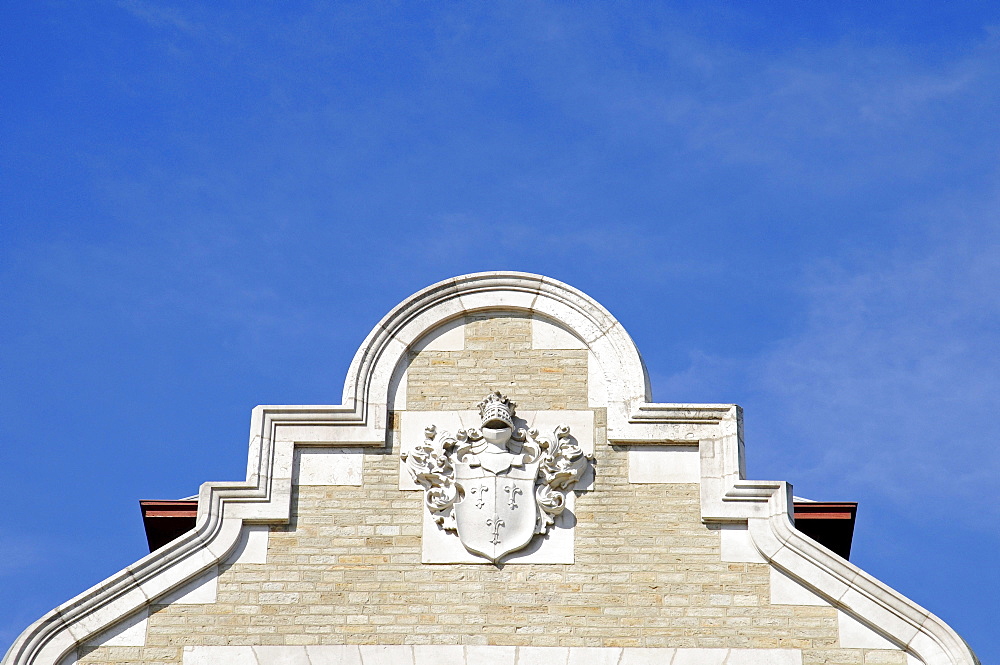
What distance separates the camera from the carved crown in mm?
19234

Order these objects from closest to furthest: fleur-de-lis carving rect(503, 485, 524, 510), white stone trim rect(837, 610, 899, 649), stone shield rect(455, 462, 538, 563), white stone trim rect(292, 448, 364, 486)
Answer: white stone trim rect(837, 610, 899, 649) → stone shield rect(455, 462, 538, 563) → fleur-de-lis carving rect(503, 485, 524, 510) → white stone trim rect(292, 448, 364, 486)

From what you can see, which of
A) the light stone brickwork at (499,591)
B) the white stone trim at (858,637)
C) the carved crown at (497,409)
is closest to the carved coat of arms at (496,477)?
the carved crown at (497,409)

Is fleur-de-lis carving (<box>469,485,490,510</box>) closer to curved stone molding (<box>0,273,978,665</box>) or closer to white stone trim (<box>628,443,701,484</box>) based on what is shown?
curved stone molding (<box>0,273,978,665</box>)

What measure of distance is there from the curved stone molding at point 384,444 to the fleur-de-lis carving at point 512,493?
1.02 meters

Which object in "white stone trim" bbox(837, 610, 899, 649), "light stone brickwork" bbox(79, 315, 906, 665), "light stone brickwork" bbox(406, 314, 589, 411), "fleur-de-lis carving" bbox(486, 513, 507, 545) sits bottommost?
"white stone trim" bbox(837, 610, 899, 649)

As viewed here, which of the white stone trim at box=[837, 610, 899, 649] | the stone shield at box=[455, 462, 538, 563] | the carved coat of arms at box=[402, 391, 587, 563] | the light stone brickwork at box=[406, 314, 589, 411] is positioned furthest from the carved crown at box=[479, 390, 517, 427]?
the white stone trim at box=[837, 610, 899, 649]

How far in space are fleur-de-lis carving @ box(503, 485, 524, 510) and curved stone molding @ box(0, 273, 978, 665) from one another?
102cm

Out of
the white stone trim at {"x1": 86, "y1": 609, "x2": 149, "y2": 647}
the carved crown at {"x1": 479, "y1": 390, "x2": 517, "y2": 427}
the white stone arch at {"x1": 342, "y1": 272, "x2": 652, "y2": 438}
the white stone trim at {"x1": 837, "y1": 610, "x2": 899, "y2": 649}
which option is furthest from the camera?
the white stone arch at {"x1": 342, "y1": 272, "x2": 652, "y2": 438}

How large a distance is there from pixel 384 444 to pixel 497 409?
3.82 feet

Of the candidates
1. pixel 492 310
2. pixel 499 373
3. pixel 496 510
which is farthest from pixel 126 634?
pixel 492 310

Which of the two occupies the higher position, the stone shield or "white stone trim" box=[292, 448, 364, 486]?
"white stone trim" box=[292, 448, 364, 486]

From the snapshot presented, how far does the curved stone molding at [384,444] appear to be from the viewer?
61.0 feet

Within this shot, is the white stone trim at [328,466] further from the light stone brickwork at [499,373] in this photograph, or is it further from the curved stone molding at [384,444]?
the light stone brickwork at [499,373]

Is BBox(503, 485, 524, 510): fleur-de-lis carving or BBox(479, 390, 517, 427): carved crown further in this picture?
BBox(479, 390, 517, 427): carved crown
